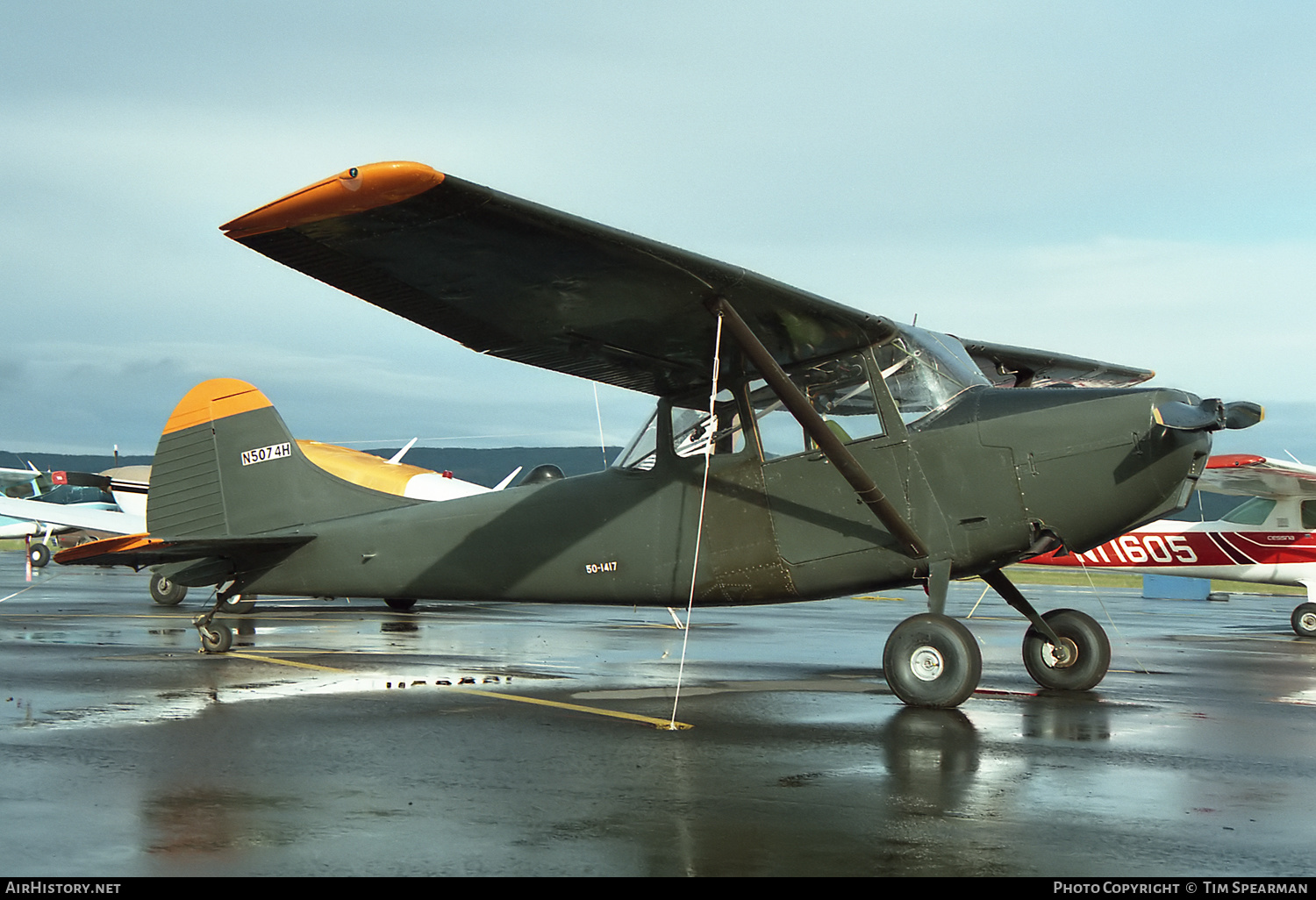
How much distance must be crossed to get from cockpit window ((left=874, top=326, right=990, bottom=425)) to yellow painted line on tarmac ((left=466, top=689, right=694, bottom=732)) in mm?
2742

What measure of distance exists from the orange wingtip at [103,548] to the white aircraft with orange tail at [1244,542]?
14.2m

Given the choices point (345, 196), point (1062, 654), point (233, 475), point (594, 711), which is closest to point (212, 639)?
point (233, 475)

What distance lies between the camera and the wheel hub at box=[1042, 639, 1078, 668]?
29.1 feet

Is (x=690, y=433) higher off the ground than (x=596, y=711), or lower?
higher

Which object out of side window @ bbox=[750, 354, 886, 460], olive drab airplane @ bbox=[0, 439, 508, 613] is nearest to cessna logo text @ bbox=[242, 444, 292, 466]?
olive drab airplane @ bbox=[0, 439, 508, 613]

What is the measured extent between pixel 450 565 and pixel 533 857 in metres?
6.01

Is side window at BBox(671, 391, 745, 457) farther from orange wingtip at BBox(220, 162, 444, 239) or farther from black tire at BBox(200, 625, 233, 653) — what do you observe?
black tire at BBox(200, 625, 233, 653)

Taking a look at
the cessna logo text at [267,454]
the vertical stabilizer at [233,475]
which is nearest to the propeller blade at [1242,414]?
the vertical stabilizer at [233,475]

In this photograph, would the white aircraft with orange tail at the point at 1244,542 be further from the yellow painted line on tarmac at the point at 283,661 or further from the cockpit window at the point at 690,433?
the yellow painted line on tarmac at the point at 283,661

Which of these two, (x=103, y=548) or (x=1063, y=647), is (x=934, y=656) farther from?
(x=103, y=548)

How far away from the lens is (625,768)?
5.47 m

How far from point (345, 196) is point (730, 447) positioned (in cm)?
400
